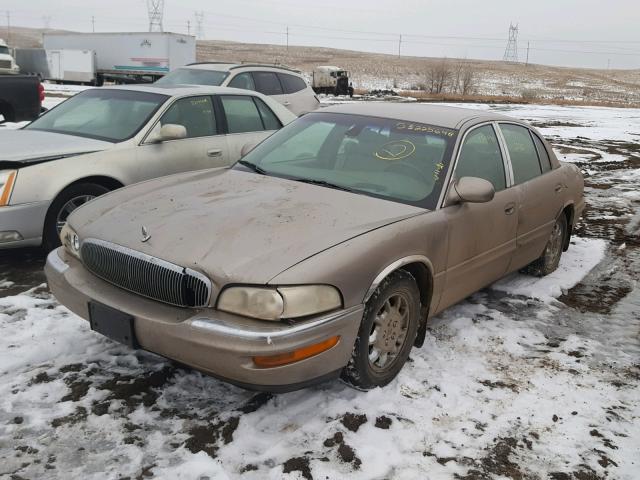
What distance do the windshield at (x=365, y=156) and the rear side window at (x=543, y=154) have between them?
1.51m

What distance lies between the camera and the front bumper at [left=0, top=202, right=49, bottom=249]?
4512mm

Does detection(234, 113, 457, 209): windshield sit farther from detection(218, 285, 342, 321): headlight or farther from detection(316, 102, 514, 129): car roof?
detection(218, 285, 342, 321): headlight

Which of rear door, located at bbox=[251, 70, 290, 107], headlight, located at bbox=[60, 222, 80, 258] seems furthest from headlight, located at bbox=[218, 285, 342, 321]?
rear door, located at bbox=[251, 70, 290, 107]

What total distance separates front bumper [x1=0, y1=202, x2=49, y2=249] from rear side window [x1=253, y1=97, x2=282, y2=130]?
9.47 ft

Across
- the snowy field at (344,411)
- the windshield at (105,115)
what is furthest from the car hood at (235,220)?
the windshield at (105,115)

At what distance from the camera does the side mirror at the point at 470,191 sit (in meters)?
3.58

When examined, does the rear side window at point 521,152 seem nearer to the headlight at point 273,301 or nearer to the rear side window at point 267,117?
the headlight at point 273,301

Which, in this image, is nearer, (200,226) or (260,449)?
(260,449)

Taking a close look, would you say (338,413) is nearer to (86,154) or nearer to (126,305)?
(126,305)

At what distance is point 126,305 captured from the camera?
296 cm

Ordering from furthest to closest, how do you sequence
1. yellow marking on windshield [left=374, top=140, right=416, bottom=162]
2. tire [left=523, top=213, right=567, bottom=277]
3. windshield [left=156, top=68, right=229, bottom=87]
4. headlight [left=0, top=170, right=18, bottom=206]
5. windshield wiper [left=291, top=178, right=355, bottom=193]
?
windshield [left=156, top=68, right=229, bottom=87] < tire [left=523, top=213, right=567, bottom=277] < headlight [left=0, top=170, right=18, bottom=206] < yellow marking on windshield [left=374, top=140, right=416, bottom=162] < windshield wiper [left=291, top=178, right=355, bottom=193]

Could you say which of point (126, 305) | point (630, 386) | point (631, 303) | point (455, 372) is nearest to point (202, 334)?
point (126, 305)

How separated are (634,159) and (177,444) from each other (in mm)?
13094

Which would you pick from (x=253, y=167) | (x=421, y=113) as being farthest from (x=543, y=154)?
(x=253, y=167)
